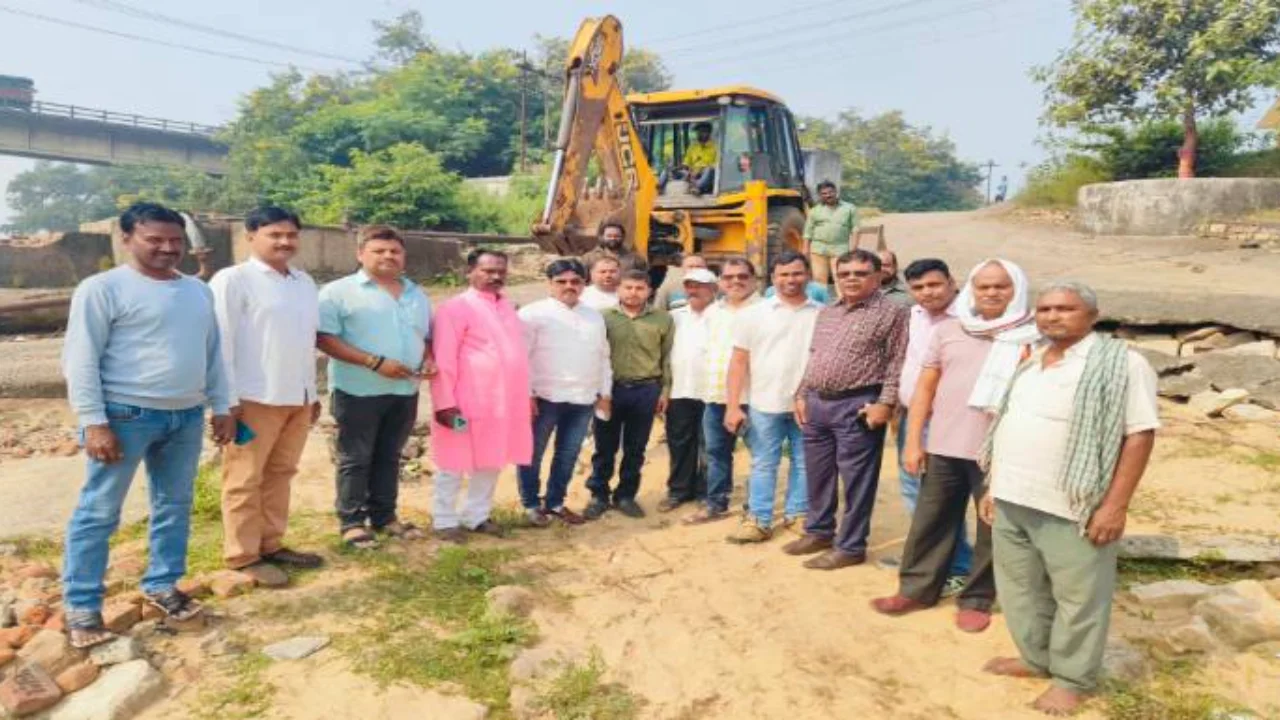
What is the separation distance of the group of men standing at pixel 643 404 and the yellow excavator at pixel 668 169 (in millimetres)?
3114

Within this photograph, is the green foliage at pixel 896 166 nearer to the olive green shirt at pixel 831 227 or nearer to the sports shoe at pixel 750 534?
the olive green shirt at pixel 831 227

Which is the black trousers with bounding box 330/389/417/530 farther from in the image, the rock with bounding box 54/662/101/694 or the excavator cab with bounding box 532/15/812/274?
the excavator cab with bounding box 532/15/812/274

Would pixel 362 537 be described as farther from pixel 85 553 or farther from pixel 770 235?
pixel 770 235

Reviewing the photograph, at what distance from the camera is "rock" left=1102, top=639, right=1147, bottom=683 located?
9.47 ft

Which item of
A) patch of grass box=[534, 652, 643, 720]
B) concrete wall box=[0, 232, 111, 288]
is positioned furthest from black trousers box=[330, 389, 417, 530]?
concrete wall box=[0, 232, 111, 288]

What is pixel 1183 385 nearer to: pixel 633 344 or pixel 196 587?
pixel 633 344

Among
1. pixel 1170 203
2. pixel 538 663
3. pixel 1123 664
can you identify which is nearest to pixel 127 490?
pixel 538 663

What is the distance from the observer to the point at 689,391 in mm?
4844

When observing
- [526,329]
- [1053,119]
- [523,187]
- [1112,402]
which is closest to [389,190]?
[523,187]

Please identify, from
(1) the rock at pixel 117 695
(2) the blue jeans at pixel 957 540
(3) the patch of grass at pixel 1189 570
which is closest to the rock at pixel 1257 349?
(3) the patch of grass at pixel 1189 570

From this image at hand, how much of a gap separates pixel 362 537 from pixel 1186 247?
46.7 feet

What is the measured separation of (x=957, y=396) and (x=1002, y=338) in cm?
32

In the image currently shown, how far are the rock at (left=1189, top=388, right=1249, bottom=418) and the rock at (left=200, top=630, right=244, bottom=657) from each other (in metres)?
6.83

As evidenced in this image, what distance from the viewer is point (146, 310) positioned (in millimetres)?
2943
